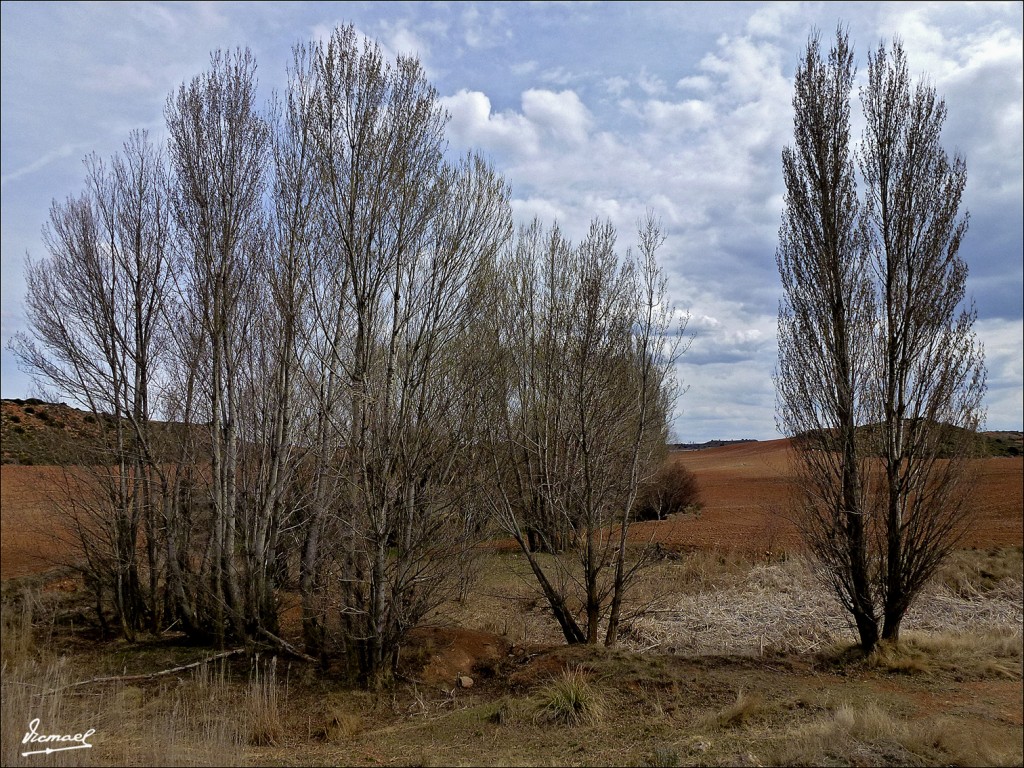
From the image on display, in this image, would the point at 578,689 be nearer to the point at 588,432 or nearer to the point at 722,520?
the point at 588,432

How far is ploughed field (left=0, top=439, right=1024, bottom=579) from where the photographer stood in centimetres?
1179

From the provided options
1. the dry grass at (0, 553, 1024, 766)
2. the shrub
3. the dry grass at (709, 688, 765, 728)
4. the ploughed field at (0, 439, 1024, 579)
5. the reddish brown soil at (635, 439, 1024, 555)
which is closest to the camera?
the dry grass at (0, 553, 1024, 766)

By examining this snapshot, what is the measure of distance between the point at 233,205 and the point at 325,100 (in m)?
2.71

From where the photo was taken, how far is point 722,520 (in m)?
22.5

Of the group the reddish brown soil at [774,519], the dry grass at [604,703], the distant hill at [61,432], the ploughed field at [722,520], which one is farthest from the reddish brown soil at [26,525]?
the reddish brown soil at [774,519]

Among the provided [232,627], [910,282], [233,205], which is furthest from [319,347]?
[910,282]

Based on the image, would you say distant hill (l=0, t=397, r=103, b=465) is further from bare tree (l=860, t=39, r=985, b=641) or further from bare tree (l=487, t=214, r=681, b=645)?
bare tree (l=860, t=39, r=985, b=641)

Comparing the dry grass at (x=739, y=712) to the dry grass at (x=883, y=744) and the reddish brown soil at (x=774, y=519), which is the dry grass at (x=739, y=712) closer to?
the dry grass at (x=883, y=744)

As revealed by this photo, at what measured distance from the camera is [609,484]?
969 cm

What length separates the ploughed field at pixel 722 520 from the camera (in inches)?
464

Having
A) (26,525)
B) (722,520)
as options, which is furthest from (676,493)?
(26,525)

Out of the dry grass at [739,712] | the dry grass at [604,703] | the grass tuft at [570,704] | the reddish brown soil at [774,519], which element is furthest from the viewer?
the reddish brown soil at [774,519]

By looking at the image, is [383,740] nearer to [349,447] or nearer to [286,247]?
[349,447]

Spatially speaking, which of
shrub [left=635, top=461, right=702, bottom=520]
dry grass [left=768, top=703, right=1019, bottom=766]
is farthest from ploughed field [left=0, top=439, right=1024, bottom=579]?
dry grass [left=768, top=703, right=1019, bottom=766]
